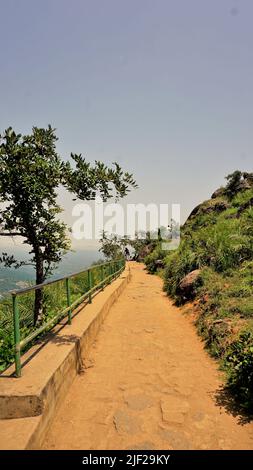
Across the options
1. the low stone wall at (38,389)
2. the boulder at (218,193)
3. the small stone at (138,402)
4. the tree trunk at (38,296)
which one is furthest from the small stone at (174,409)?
the boulder at (218,193)

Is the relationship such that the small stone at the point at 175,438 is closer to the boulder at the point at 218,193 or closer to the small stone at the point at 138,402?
the small stone at the point at 138,402

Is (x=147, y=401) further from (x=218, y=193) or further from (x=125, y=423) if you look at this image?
(x=218, y=193)

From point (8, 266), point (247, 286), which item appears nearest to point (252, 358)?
point (247, 286)

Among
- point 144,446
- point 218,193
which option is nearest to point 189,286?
point 144,446

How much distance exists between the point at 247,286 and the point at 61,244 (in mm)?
5006

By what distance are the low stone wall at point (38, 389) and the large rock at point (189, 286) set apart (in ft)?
18.4

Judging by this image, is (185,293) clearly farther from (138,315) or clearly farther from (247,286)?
(247,286)

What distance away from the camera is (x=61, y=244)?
6500mm

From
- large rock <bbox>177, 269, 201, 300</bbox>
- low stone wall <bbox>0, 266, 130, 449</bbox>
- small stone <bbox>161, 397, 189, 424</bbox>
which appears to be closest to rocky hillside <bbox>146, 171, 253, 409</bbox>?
large rock <bbox>177, 269, 201, 300</bbox>

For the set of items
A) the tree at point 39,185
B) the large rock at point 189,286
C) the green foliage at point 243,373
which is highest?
the tree at point 39,185

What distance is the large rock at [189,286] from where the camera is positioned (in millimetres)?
10586

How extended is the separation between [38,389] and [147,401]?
1.67 metres

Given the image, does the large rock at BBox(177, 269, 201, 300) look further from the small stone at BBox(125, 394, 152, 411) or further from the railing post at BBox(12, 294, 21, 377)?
the railing post at BBox(12, 294, 21, 377)
